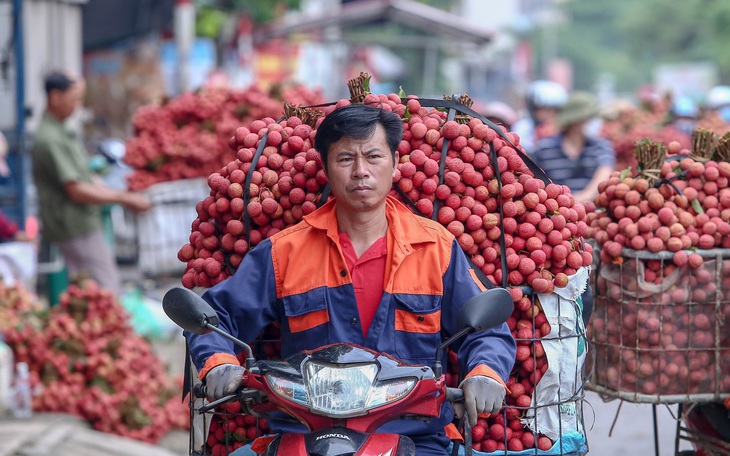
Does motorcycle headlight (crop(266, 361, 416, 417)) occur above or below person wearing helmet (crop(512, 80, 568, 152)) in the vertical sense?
below

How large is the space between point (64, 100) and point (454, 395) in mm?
6429

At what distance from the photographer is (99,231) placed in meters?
8.81

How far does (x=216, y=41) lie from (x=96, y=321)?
2096cm

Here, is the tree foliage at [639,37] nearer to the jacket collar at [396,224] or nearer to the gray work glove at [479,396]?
the jacket collar at [396,224]

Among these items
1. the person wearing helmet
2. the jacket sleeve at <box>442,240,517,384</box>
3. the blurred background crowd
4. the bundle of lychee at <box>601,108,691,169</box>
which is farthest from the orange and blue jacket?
the bundle of lychee at <box>601,108,691,169</box>

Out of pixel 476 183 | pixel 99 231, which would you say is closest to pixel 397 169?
pixel 476 183

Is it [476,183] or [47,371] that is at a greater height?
[476,183]

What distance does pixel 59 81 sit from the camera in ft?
27.6

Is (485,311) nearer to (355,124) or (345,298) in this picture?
(345,298)

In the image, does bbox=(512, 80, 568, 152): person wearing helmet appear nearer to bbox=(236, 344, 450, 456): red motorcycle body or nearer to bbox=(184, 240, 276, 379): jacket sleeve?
bbox=(184, 240, 276, 379): jacket sleeve

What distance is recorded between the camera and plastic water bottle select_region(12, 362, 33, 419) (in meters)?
6.59

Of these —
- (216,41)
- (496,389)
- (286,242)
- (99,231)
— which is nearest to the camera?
(496,389)

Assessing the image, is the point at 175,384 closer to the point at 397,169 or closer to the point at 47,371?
the point at 47,371

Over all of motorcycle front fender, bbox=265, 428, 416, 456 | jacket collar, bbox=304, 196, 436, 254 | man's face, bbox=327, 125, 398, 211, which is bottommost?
motorcycle front fender, bbox=265, 428, 416, 456
